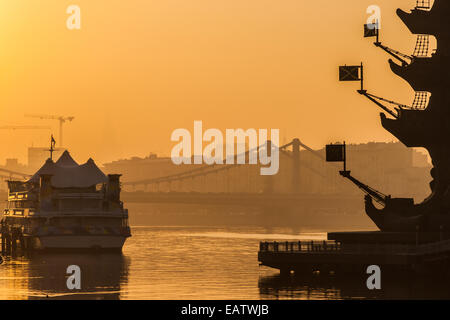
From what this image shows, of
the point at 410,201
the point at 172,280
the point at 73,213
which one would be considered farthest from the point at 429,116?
the point at 73,213

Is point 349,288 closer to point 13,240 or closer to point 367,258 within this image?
point 367,258

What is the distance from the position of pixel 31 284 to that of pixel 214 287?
15240 mm

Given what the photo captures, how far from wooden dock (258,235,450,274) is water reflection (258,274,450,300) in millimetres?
737

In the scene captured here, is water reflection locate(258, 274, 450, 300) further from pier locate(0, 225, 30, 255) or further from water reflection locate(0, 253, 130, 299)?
pier locate(0, 225, 30, 255)

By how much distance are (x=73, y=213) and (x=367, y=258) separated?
173ft

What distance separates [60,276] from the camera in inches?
4031

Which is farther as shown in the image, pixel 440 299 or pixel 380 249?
pixel 380 249

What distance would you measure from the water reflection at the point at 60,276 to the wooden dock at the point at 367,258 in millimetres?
14394

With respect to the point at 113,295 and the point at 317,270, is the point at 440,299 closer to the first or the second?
the point at 317,270

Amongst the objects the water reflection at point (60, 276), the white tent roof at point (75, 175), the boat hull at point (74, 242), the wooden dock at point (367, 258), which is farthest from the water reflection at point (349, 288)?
the white tent roof at point (75, 175)

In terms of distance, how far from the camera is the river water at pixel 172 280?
275ft

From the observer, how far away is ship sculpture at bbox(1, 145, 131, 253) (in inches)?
5330
